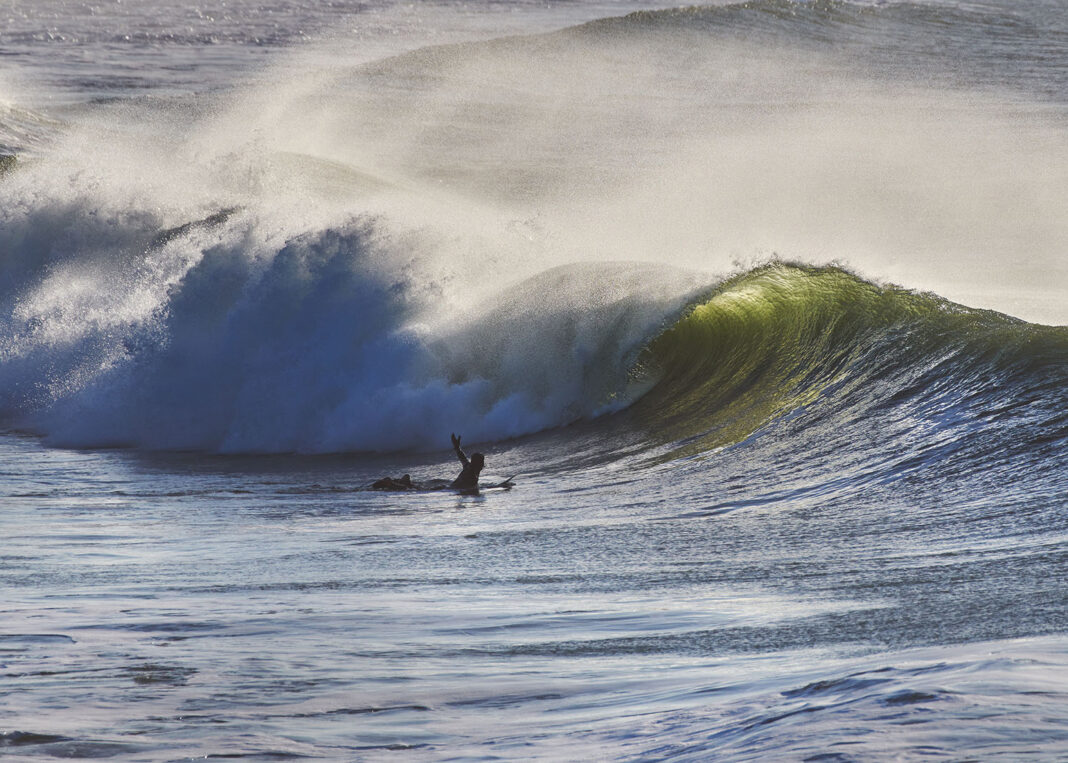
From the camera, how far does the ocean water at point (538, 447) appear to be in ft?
13.7

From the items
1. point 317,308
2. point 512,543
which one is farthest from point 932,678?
point 317,308

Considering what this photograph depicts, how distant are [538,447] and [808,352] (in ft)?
9.66

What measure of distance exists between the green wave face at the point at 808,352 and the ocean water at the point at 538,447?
5 centimetres

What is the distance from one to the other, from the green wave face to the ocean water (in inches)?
2.0

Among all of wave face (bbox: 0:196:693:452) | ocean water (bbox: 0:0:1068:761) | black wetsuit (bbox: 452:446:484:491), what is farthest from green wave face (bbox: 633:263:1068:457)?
black wetsuit (bbox: 452:446:484:491)

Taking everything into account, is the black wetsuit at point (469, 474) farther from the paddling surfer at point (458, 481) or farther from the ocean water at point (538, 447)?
the ocean water at point (538, 447)

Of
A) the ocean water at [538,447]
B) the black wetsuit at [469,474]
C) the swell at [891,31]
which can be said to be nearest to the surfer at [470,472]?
the black wetsuit at [469,474]

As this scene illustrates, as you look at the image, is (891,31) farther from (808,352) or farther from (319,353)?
(319,353)

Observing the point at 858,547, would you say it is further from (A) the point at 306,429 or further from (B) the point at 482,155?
(B) the point at 482,155

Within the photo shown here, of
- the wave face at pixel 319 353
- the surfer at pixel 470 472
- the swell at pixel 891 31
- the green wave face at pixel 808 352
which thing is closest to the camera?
the surfer at pixel 470 472

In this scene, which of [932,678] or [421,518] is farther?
[421,518]

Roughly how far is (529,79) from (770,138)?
1800 cm

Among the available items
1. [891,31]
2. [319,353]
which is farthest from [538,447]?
[891,31]

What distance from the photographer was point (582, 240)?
2019 centimetres
